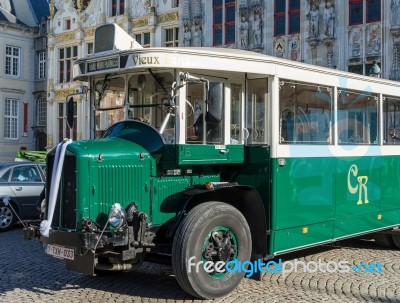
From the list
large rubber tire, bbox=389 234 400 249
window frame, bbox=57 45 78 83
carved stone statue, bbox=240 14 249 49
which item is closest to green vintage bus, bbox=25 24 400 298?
large rubber tire, bbox=389 234 400 249

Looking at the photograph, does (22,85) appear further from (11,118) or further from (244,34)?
(244,34)

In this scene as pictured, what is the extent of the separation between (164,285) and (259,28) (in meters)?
20.6

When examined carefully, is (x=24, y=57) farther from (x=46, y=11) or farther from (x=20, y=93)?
(x=46, y=11)

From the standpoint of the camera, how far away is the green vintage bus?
246 inches

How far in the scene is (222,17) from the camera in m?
27.9

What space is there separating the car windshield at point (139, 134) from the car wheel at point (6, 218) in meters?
6.45

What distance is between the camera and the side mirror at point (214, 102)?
6578 mm

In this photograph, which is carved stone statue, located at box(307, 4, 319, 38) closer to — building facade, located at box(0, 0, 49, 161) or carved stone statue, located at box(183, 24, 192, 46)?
carved stone statue, located at box(183, 24, 192, 46)

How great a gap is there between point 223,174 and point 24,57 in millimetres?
35943

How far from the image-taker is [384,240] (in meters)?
10.0

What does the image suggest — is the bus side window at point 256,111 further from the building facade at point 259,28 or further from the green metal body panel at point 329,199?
the building facade at point 259,28

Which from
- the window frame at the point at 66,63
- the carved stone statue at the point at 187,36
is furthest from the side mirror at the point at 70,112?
the window frame at the point at 66,63

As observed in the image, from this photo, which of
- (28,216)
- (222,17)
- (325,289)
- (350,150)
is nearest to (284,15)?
(222,17)

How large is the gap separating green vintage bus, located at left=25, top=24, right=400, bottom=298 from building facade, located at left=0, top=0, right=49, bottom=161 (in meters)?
34.2
